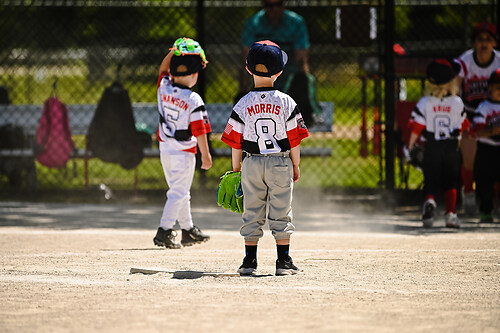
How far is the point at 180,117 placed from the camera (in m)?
7.49

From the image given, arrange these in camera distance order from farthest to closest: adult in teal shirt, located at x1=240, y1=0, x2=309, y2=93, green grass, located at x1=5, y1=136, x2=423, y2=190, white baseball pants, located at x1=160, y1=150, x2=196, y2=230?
green grass, located at x1=5, y1=136, x2=423, y2=190 < adult in teal shirt, located at x1=240, y1=0, x2=309, y2=93 < white baseball pants, located at x1=160, y1=150, x2=196, y2=230

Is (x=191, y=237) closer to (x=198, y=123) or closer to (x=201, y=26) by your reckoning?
(x=198, y=123)

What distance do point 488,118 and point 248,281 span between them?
420 cm

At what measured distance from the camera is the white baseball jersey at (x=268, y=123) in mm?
6180

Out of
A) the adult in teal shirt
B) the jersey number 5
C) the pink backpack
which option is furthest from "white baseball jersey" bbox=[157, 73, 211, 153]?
the pink backpack

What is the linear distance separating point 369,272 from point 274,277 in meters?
0.63

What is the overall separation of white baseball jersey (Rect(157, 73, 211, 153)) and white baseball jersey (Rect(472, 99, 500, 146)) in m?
3.04

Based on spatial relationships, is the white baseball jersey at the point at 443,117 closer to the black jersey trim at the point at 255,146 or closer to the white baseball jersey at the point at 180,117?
the white baseball jersey at the point at 180,117

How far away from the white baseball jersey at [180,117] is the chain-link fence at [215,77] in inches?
132

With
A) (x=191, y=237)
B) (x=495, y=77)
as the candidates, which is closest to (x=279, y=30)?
(x=495, y=77)

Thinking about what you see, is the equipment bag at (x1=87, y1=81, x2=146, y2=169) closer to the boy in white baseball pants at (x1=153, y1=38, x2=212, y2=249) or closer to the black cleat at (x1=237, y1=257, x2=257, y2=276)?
the boy in white baseball pants at (x1=153, y1=38, x2=212, y2=249)

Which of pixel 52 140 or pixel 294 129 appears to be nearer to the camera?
pixel 294 129

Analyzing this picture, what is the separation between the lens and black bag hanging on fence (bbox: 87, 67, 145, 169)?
11336 mm

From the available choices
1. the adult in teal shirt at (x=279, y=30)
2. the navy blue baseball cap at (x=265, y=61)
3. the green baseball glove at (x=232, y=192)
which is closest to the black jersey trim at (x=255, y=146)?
the green baseball glove at (x=232, y=192)
